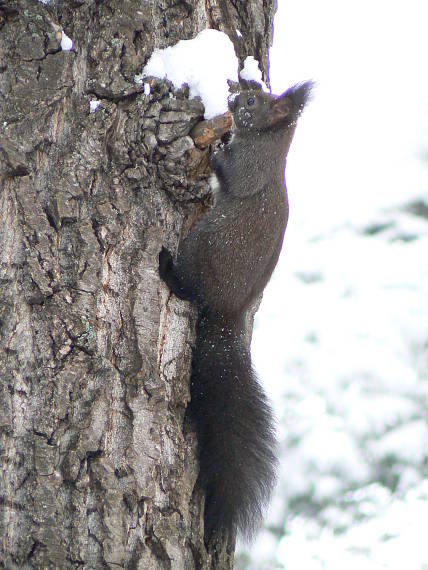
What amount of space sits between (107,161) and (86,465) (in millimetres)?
689

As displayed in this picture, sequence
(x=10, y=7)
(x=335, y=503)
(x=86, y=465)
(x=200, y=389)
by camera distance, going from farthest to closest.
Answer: (x=335, y=503) < (x=200, y=389) < (x=10, y=7) < (x=86, y=465)

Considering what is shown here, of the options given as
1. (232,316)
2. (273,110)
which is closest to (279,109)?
(273,110)

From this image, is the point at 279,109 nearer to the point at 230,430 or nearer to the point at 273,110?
the point at 273,110

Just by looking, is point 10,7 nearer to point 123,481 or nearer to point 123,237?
point 123,237

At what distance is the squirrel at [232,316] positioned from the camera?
1917mm

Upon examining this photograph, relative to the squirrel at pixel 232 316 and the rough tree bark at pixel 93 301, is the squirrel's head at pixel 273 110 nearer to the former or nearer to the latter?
the squirrel at pixel 232 316

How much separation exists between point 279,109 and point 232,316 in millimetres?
808

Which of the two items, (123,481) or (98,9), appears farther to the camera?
(98,9)

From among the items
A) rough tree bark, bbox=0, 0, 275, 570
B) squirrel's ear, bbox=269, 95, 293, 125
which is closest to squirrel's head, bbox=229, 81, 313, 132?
squirrel's ear, bbox=269, 95, 293, 125

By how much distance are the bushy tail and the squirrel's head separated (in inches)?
28.5

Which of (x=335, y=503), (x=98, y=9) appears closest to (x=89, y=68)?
(x=98, y=9)

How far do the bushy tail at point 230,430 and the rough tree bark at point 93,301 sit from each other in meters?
0.05

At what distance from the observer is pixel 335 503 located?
309 cm

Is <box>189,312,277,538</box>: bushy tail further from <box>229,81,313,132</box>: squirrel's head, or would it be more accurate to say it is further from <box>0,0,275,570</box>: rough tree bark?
<box>229,81,313,132</box>: squirrel's head
